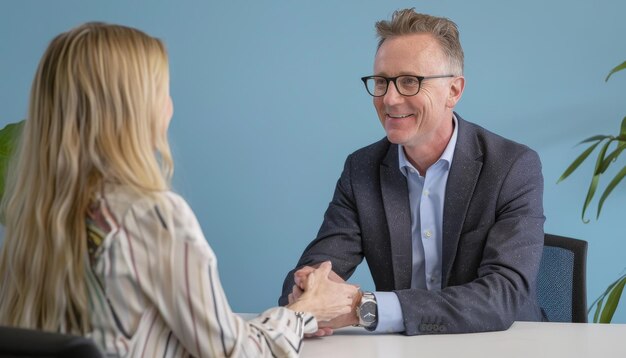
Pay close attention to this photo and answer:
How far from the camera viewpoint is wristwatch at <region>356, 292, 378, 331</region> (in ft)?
7.18

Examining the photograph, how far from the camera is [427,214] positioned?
2.70 meters

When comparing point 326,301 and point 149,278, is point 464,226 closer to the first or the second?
point 326,301

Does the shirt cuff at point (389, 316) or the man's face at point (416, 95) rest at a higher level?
the man's face at point (416, 95)

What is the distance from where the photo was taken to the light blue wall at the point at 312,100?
4.11 meters

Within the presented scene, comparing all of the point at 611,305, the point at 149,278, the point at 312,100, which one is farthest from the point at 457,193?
the point at 312,100

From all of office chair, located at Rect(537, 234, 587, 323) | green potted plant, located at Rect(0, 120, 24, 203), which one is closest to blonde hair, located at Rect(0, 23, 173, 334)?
green potted plant, located at Rect(0, 120, 24, 203)

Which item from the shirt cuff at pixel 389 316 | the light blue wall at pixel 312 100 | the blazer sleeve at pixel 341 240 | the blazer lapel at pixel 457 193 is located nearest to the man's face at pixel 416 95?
the blazer lapel at pixel 457 193

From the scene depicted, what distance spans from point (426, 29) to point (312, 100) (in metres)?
1.44

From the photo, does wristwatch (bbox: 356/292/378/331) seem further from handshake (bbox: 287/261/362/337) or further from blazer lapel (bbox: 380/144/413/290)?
blazer lapel (bbox: 380/144/413/290)

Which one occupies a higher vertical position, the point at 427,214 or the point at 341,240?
the point at 427,214

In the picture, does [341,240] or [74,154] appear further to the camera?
[341,240]

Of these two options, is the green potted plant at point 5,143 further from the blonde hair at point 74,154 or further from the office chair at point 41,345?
the office chair at point 41,345

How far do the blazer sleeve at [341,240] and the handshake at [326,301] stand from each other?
321 millimetres

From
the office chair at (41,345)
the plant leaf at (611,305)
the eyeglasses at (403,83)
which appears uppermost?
the eyeglasses at (403,83)
